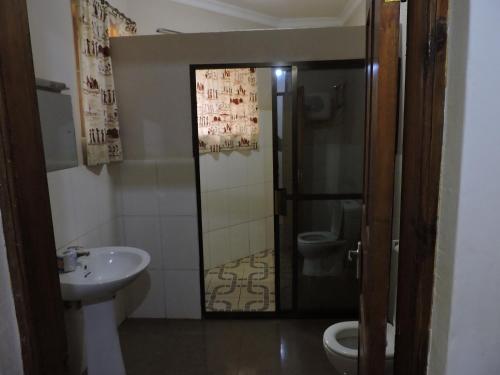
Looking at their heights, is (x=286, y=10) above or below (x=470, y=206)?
above

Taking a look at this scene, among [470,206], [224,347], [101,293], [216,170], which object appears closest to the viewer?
[470,206]

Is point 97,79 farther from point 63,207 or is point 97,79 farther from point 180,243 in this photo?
point 180,243

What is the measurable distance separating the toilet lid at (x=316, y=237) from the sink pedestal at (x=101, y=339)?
147cm

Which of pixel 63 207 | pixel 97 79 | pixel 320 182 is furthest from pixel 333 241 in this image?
pixel 97 79

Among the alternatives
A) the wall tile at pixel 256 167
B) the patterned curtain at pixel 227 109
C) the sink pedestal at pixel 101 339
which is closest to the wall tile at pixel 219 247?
the wall tile at pixel 256 167

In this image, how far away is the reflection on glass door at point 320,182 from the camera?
2.52 metres

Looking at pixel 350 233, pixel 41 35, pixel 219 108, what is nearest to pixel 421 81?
pixel 41 35

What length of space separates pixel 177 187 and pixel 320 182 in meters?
1.08

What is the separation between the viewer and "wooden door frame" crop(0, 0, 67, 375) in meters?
0.77

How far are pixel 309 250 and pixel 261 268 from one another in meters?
1.14

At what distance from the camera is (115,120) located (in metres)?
2.42

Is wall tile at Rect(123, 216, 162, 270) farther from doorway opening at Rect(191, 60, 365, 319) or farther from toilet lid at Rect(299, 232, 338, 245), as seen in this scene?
toilet lid at Rect(299, 232, 338, 245)

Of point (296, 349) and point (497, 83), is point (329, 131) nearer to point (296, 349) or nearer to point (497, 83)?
point (296, 349)

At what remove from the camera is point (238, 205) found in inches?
153
